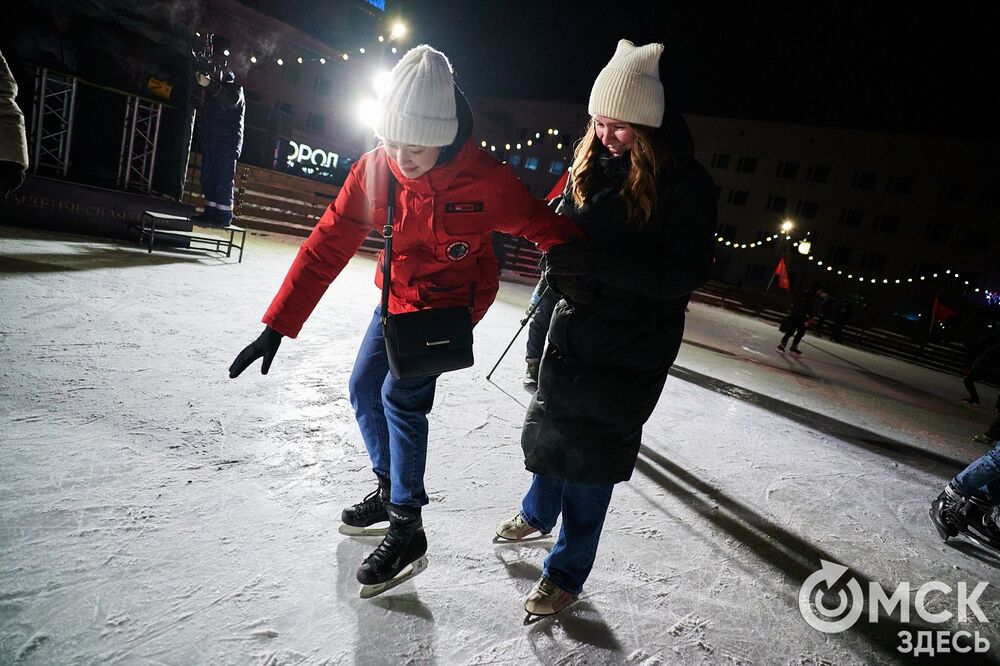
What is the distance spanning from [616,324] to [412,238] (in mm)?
725

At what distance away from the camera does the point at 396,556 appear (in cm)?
176

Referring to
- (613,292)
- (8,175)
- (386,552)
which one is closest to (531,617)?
(386,552)

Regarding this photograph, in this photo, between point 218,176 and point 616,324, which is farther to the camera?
point 218,176

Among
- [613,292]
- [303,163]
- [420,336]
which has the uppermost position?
[303,163]

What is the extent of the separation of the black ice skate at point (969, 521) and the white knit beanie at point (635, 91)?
3254 millimetres

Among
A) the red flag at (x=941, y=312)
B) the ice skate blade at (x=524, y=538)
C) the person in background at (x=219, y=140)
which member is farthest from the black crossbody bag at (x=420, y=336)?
the red flag at (x=941, y=312)

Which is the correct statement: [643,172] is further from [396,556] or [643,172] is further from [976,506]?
[976,506]

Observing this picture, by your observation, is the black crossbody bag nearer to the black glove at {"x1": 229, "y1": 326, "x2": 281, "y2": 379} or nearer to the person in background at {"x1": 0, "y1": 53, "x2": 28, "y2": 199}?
the black glove at {"x1": 229, "y1": 326, "x2": 281, "y2": 379}

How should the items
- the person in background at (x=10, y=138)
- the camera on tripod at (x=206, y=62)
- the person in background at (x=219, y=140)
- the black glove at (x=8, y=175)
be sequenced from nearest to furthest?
the person in background at (x=10, y=138) → the black glove at (x=8, y=175) → the camera on tripod at (x=206, y=62) → the person in background at (x=219, y=140)

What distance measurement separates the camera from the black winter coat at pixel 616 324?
147 centimetres

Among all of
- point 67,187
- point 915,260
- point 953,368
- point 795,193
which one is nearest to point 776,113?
point 795,193

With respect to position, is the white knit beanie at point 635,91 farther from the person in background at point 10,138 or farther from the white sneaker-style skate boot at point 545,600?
the person in background at point 10,138

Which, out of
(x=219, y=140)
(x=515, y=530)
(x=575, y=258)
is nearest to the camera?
(x=575, y=258)

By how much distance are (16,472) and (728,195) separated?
1508 inches
